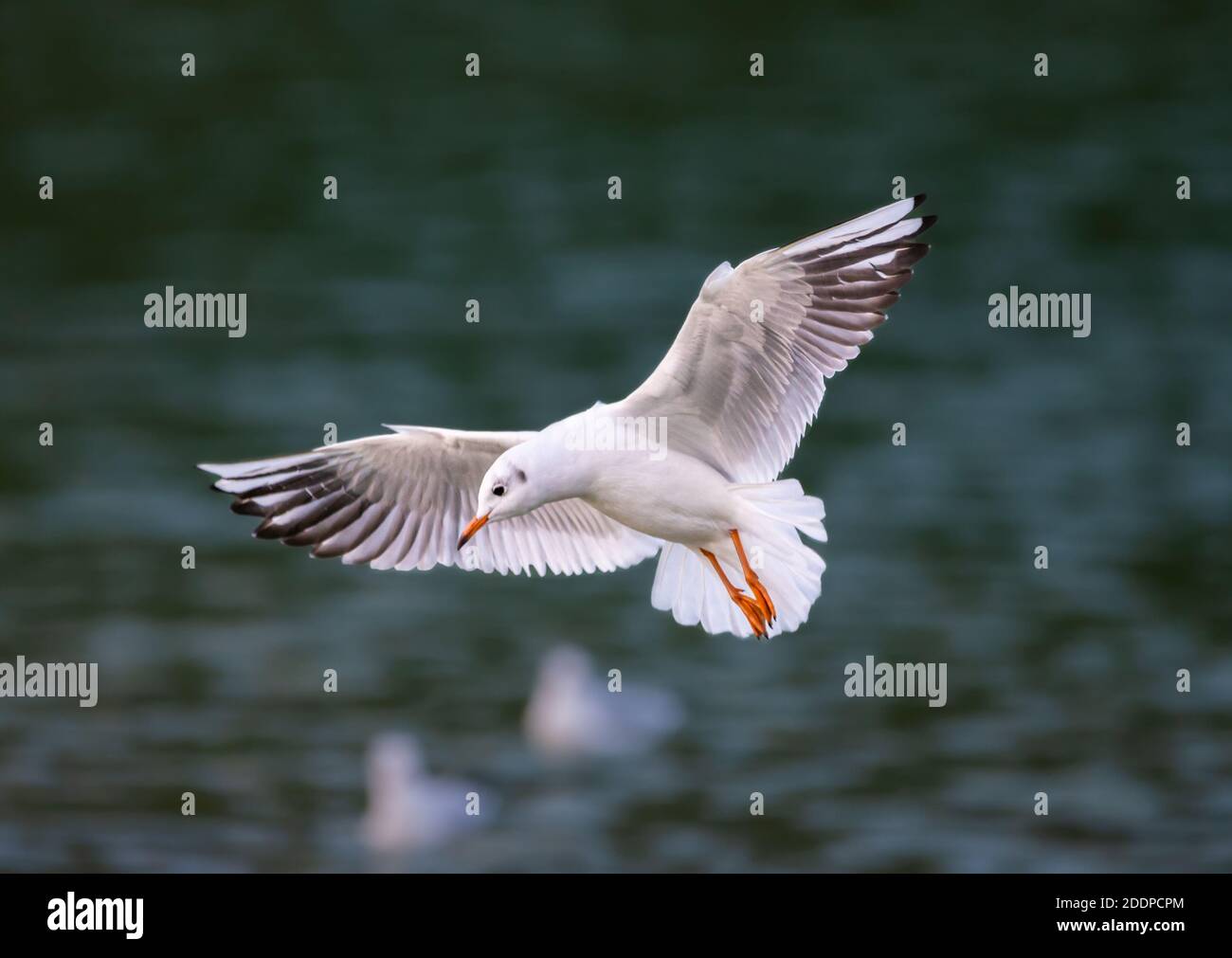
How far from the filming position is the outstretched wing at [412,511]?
4.76m

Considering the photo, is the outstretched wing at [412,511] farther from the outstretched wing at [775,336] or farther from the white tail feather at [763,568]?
the outstretched wing at [775,336]

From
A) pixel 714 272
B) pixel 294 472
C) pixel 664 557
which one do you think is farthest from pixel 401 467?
pixel 714 272

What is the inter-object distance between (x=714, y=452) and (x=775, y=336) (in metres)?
0.33

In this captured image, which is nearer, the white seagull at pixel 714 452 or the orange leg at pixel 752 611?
the white seagull at pixel 714 452

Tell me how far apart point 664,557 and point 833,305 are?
Result: 789 mm

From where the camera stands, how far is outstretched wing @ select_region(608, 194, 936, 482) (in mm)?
4363

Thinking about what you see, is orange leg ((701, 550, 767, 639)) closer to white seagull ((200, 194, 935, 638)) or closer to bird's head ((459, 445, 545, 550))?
white seagull ((200, 194, 935, 638))

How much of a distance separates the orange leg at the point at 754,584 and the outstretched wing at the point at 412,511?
585 millimetres

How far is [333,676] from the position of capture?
5840 millimetres

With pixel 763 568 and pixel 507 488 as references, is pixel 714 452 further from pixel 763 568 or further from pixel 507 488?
pixel 507 488

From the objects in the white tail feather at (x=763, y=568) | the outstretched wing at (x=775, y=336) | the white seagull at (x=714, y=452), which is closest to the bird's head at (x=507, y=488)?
the white seagull at (x=714, y=452)

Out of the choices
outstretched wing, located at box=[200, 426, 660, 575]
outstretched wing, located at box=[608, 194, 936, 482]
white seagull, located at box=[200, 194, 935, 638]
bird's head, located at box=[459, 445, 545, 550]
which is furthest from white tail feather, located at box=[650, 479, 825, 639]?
bird's head, located at box=[459, 445, 545, 550]

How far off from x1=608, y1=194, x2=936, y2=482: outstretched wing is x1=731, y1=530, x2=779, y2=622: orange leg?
24cm

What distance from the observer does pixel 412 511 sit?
4.98 metres
